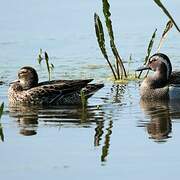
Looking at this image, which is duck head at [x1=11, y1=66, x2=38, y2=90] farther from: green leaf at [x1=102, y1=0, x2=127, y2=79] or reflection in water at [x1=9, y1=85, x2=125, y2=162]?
green leaf at [x1=102, y1=0, x2=127, y2=79]

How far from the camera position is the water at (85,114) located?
948 cm

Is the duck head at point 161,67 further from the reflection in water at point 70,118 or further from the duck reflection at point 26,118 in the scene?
the duck reflection at point 26,118

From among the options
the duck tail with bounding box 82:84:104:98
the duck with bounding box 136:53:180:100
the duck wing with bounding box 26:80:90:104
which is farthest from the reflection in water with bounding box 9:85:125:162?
the duck with bounding box 136:53:180:100

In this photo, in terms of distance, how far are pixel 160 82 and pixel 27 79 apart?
2287 millimetres

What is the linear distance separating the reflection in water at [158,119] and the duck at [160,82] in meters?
0.34

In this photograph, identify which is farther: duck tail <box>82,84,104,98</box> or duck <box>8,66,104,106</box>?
duck <box>8,66,104,106</box>

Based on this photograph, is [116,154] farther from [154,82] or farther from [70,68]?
[70,68]

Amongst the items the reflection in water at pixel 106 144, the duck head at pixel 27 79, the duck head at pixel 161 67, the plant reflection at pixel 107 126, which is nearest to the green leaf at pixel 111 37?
the duck head at pixel 161 67

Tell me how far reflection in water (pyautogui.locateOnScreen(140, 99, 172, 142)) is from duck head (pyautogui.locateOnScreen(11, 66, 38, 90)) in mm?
1957

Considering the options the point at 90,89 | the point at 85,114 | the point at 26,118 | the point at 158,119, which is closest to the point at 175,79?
the point at 90,89

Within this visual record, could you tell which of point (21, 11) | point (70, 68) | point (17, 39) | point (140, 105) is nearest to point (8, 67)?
point (70, 68)

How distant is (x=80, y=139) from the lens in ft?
35.8

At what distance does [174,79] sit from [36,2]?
11.2 meters

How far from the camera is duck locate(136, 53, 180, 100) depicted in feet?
49.7
